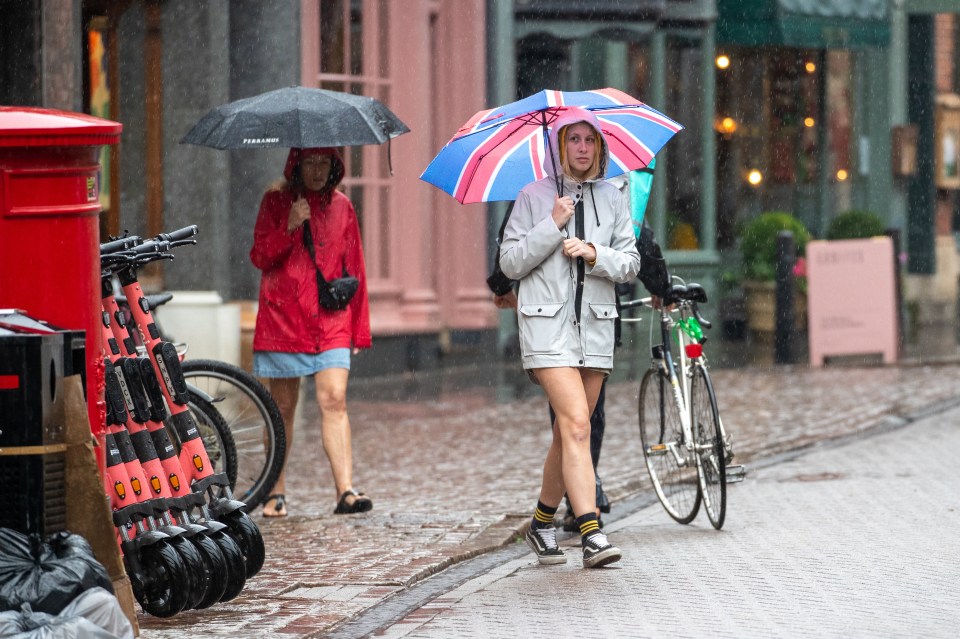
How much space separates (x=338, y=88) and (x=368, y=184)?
860 millimetres

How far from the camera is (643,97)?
64.6 ft

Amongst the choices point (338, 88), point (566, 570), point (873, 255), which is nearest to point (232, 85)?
point (338, 88)

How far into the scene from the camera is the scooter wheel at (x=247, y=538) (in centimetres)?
639

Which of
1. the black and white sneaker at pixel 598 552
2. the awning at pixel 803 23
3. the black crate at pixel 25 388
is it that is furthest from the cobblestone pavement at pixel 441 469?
the awning at pixel 803 23

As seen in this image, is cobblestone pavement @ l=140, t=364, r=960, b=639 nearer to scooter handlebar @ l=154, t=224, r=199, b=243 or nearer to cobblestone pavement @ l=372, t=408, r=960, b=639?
cobblestone pavement @ l=372, t=408, r=960, b=639

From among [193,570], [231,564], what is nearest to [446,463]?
[231,564]

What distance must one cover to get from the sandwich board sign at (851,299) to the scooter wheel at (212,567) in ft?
36.2

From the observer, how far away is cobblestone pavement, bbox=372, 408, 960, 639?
5934 millimetres

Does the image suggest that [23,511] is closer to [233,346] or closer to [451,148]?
[451,148]

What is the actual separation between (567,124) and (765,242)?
40.8 ft

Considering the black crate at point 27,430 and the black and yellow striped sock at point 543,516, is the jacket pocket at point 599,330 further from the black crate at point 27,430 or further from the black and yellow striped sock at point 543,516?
the black crate at point 27,430

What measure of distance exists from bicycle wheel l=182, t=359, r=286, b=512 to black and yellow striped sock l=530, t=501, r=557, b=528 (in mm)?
1415

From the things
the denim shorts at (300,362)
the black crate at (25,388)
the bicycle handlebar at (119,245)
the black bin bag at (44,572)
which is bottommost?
the black bin bag at (44,572)

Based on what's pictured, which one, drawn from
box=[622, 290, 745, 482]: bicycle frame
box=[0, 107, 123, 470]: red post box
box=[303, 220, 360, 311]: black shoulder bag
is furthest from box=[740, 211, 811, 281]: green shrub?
box=[0, 107, 123, 470]: red post box
